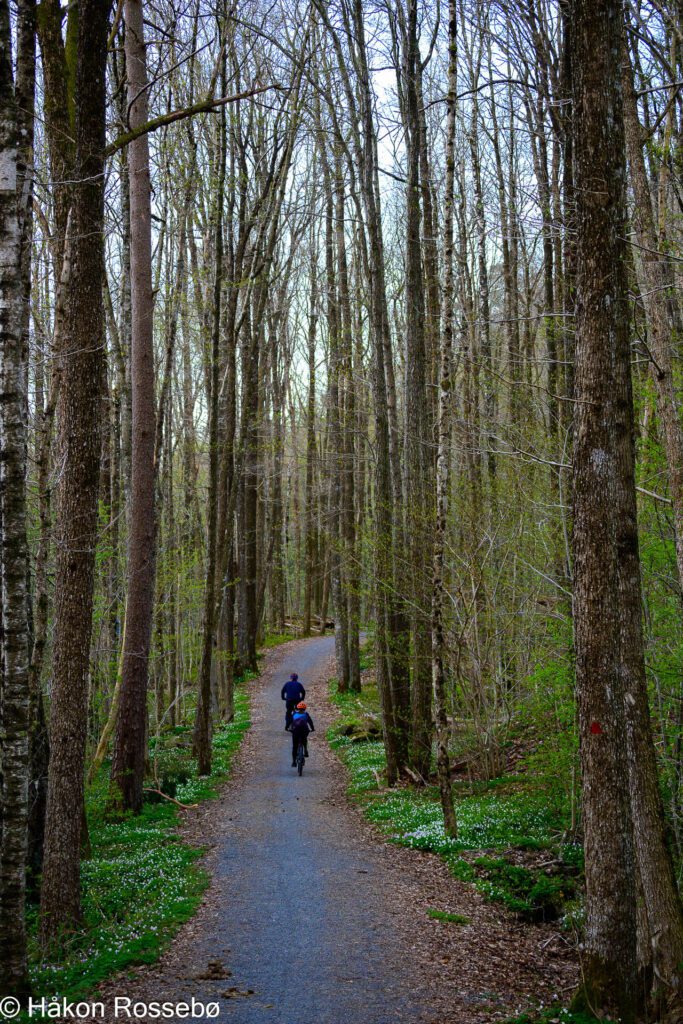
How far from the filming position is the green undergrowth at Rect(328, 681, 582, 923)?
8.80 metres

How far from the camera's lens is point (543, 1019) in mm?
5625

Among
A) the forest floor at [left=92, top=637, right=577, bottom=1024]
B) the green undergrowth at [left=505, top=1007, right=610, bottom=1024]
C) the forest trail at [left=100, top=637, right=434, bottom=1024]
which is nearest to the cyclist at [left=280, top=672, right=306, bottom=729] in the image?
the forest trail at [left=100, top=637, right=434, bottom=1024]

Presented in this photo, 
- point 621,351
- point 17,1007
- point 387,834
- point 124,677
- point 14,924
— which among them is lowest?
point 387,834

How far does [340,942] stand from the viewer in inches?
288

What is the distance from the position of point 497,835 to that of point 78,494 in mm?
7137

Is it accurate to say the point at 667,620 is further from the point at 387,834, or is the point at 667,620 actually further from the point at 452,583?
the point at 387,834

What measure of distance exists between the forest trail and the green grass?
0.43 m

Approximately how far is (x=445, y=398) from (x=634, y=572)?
167 inches

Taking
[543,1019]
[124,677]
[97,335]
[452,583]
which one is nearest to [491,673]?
[452,583]

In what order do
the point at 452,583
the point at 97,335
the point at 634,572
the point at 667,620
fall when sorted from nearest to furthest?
1. the point at 634,572
2. the point at 97,335
3. the point at 667,620
4. the point at 452,583

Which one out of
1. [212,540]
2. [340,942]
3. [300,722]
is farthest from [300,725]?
[340,942]

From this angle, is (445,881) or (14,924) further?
(445,881)

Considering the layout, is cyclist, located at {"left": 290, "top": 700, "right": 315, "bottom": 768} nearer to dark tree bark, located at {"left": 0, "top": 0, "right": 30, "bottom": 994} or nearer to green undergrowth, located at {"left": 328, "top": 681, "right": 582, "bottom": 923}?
green undergrowth, located at {"left": 328, "top": 681, "right": 582, "bottom": 923}

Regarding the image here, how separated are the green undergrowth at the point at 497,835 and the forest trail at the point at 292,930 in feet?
2.35
